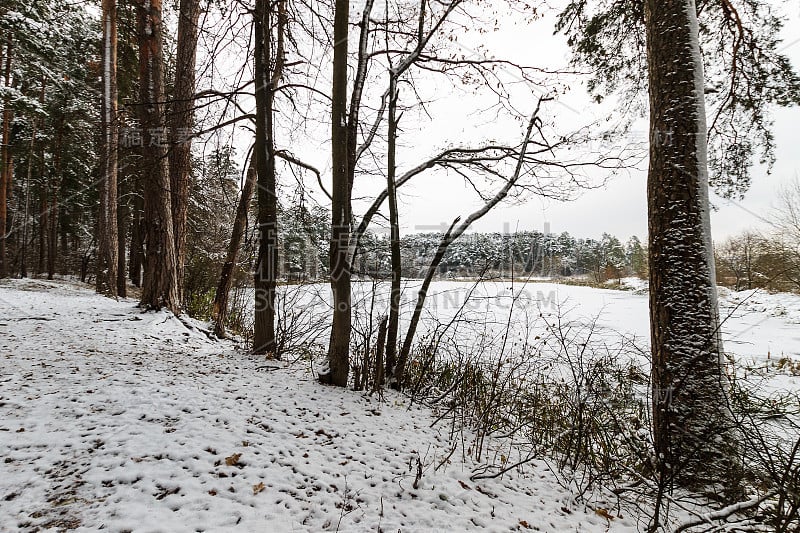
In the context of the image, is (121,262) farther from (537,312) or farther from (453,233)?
(537,312)

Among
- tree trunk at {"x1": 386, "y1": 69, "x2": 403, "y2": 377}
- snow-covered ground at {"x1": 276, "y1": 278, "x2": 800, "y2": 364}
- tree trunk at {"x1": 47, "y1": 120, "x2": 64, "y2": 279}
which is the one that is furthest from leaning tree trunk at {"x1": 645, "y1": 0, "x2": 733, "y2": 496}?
tree trunk at {"x1": 47, "y1": 120, "x2": 64, "y2": 279}

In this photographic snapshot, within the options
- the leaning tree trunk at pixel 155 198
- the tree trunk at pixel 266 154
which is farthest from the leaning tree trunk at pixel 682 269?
the leaning tree trunk at pixel 155 198

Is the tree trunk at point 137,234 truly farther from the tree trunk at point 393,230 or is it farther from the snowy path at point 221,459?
the tree trunk at point 393,230

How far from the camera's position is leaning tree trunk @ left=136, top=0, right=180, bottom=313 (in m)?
5.80

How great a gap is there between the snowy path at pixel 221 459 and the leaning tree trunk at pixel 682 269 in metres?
0.79

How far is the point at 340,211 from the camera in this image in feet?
12.7

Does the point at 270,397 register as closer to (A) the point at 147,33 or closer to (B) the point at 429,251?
(B) the point at 429,251

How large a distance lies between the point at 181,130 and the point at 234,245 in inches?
77.8

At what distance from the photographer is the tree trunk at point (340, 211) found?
3.78 meters

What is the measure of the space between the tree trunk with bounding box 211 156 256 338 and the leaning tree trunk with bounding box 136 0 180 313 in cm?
72

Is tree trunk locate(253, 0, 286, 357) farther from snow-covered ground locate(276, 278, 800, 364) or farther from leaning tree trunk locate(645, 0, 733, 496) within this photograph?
leaning tree trunk locate(645, 0, 733, 496)

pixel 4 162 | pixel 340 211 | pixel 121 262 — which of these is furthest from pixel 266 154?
pixel 4 162

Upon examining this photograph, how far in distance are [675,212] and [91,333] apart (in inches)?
263

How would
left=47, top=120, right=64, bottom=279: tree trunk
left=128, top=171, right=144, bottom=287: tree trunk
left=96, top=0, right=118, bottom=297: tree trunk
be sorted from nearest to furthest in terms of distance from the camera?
1. left=96, top=0, right=118, bottom=297: tree trunk
2. left=128, top=171, right=144, bottom=287: tree trunk
3. left=47, top=120, right=64, bottom=279: tree trunk
